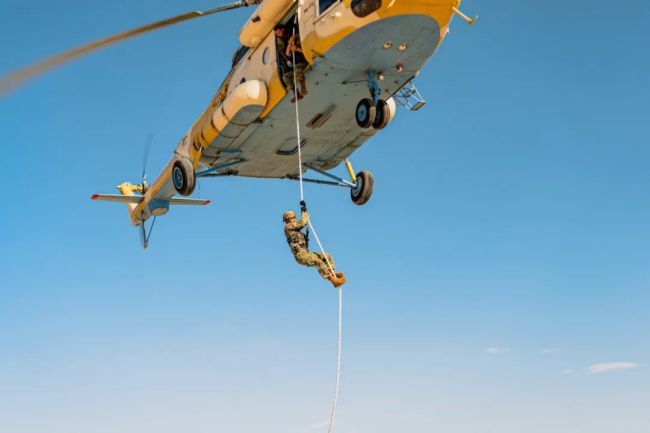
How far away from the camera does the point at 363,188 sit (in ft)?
63.3

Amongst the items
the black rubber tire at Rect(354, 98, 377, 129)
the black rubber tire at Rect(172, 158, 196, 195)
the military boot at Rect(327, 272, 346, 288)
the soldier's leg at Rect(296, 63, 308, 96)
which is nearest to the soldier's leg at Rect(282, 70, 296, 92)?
the soldier's leg at Rect(296, 63, 308, 96)

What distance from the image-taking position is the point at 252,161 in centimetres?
1867

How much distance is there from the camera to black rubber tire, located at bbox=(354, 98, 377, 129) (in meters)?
14.5

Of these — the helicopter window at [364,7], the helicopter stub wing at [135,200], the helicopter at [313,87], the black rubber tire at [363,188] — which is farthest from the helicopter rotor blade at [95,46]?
the helicopter stub wing at [135,200]

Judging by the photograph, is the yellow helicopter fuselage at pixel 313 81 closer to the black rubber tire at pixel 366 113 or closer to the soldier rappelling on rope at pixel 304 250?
the black rubber tire at pixel 366 113

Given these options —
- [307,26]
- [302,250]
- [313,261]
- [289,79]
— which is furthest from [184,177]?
[313,261]

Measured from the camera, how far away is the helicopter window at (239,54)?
17375 millimetres

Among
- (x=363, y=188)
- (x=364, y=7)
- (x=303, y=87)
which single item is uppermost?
(x=364, y=7)

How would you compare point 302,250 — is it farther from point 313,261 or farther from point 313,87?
point 313,87

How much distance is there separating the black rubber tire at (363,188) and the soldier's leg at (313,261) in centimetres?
809

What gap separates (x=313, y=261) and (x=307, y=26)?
555 cm

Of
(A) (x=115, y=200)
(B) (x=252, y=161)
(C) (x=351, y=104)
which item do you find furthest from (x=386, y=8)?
(A) (x=115, y=200)

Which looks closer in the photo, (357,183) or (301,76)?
(301,76)

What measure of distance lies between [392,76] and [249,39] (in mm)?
3790
